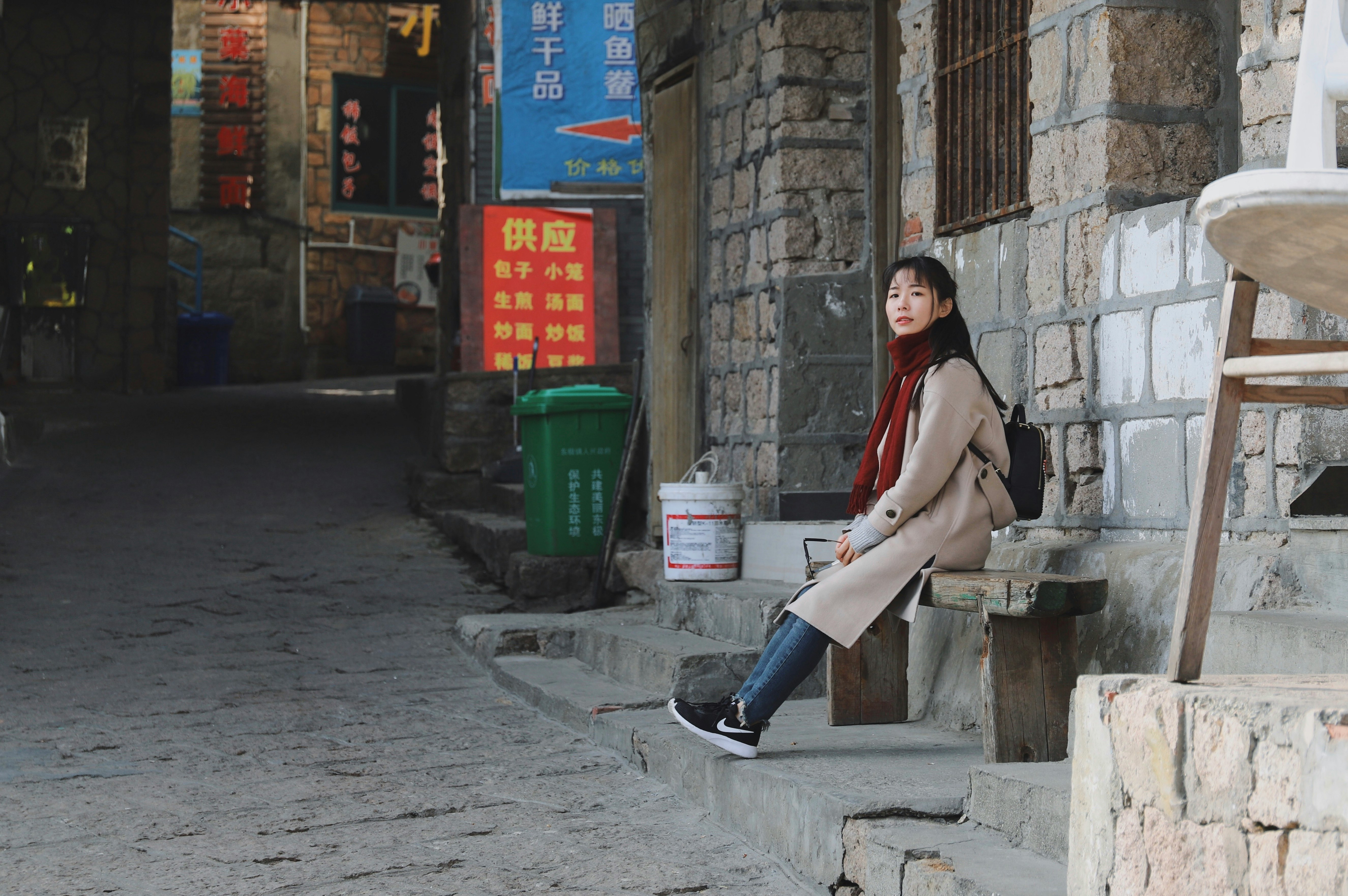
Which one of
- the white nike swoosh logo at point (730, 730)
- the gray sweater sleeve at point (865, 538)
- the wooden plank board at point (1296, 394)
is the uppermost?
the wooden plank board at point (1296, 394)

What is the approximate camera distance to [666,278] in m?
6.61

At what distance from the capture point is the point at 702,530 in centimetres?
536

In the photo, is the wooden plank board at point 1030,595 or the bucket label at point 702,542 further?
the bucket label at point 702,542

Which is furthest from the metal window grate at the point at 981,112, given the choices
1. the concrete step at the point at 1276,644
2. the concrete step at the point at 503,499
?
the concrete step at the point at 503,499

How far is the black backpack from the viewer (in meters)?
3.34

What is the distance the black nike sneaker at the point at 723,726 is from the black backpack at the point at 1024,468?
2.68ft

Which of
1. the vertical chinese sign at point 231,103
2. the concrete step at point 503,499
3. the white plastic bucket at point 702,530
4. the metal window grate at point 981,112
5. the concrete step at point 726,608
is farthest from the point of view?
the vertical chinese sign at point 231,103

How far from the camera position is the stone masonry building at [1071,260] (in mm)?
3033

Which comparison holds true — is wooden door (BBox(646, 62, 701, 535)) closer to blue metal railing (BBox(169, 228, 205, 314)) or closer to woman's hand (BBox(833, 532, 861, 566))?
woman's hand (BBox(833, 532, 861, 566))

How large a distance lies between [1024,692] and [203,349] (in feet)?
48.1

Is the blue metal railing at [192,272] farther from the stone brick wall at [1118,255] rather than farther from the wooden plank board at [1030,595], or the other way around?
the wooden plank board at [1030,595]

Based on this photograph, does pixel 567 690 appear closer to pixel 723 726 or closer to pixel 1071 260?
pixel 723 726

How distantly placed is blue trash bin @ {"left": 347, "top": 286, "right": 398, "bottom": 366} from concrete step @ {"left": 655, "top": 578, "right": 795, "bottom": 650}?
→ 13.9 m

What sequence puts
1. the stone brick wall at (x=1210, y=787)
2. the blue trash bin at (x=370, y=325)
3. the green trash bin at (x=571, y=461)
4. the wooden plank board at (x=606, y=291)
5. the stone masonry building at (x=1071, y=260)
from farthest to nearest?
the blue trash bin at (x=370, y=325)
the wooden plank board at (x=606, y=291)
the green trash bin at (x=571, y=461)
the stone masonry building at (x=1071, y=260)
the stone brick wall at (x=1210, y=787)
